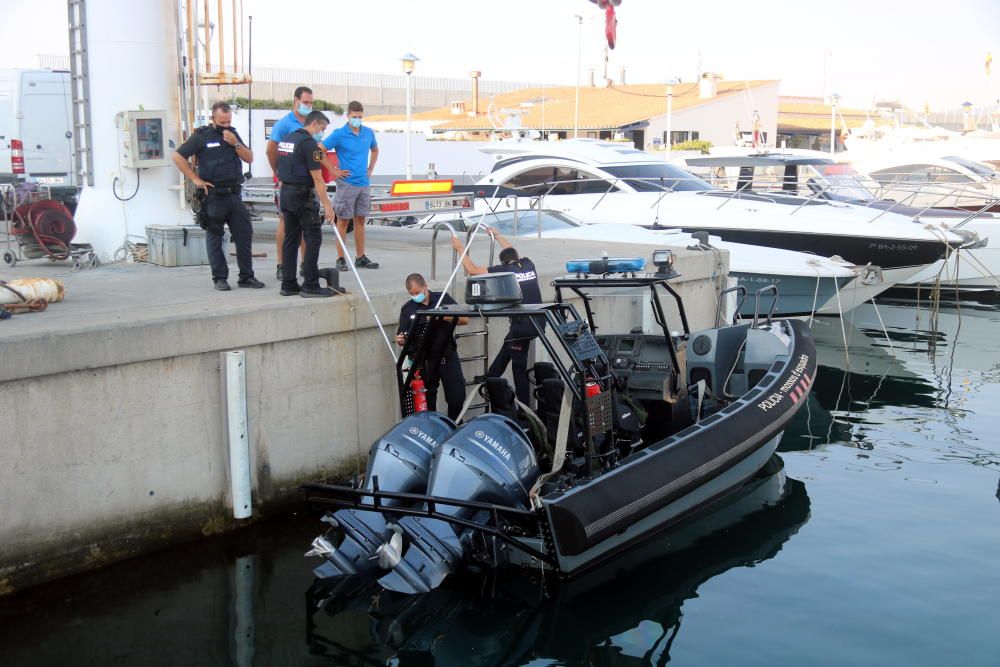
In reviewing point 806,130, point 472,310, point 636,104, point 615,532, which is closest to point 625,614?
point 615,532

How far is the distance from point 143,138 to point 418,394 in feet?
14.9

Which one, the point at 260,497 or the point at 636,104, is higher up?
the point at 636,104

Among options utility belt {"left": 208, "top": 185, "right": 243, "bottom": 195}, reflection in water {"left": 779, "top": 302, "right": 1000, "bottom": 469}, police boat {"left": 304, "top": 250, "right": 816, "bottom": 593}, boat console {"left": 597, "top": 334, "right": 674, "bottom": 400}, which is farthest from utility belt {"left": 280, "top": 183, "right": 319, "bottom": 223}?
reflection in water {"left": 779, "top": 302, "right": 1000, "bottom": 469}

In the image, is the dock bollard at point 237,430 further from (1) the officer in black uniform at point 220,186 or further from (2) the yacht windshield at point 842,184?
(2) the yacht windshield at point 842,184

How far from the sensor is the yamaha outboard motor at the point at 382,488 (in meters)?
5.87

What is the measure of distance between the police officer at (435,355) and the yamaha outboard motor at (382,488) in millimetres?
835

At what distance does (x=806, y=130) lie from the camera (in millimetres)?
47219

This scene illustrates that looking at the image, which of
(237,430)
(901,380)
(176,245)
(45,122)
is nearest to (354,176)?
(176,245)

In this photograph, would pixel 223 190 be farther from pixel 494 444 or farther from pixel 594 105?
pixel 594 105

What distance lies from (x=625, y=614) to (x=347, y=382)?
109 inches

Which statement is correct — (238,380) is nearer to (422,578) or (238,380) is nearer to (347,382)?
(347,382)

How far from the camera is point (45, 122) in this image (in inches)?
630

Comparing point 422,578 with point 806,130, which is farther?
point 806,130

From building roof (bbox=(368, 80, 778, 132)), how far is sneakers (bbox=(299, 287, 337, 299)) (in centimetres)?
2521
